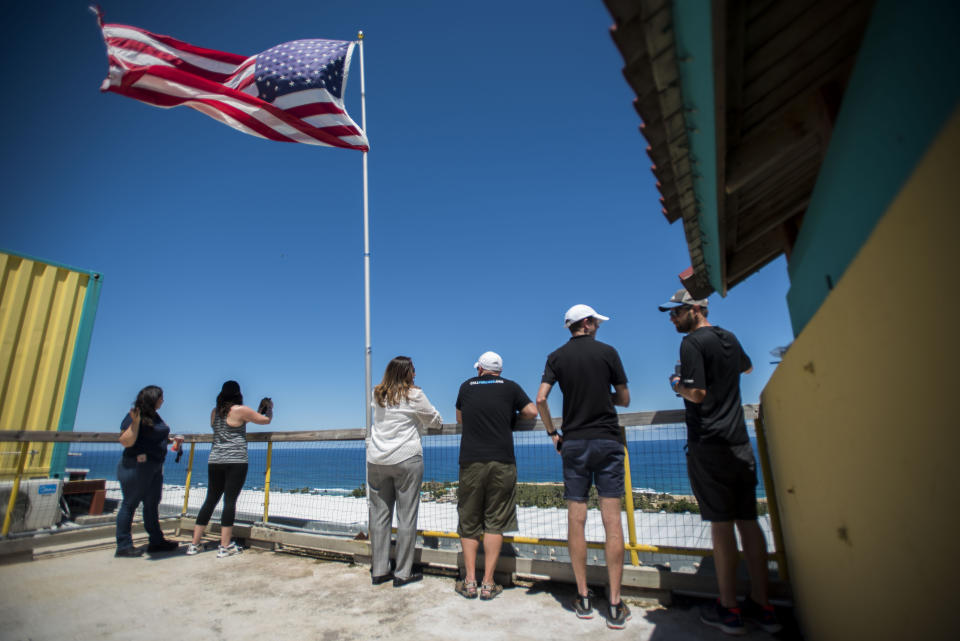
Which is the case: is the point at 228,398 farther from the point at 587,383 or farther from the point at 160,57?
the point at 160,57

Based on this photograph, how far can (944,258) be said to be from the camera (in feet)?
2.80

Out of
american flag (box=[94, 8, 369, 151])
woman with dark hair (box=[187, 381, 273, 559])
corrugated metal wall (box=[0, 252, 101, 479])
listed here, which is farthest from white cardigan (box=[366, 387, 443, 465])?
corrugated metal wall (box=[0, 252, 101, 479])

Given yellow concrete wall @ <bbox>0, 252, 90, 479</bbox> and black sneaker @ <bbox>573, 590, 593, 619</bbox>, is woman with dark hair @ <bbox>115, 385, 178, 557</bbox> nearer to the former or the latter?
yellow concrete wall @ <bbox>0, 252, 90, 479</bbox>

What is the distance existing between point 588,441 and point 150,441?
482 cm

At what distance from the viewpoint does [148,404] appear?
491 centimetres

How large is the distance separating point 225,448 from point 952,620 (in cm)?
538

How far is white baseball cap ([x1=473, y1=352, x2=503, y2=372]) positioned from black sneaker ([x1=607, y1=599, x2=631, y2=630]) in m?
1.84

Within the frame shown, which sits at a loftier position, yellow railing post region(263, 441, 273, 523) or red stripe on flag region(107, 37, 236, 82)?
red stripe on flag region(107, 37, 236, 82)

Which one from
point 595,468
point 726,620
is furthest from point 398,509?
point 726,620

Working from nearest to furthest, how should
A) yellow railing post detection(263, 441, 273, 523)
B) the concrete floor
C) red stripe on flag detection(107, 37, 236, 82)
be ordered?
the concrete floor
yellow railing post detection(263, 441, 273, 523)
red stripe on flag detection(107, 37, 236, 82)

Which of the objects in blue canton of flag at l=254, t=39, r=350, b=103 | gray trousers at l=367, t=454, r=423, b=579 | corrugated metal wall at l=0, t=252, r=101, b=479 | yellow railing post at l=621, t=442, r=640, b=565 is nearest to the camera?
yellow railing post at l=621, t=442, r=640, b=565

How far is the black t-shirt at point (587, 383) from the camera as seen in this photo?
3.07m

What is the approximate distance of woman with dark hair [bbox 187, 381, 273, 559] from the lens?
→ 4734mm

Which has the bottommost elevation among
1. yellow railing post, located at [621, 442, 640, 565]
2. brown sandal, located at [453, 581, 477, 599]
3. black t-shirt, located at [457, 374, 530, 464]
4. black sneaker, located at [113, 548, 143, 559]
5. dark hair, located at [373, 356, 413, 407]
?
brown sandal, located at [453, 581, 477, 599]
